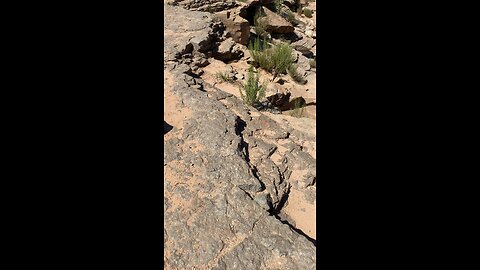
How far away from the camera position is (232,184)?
2180mm

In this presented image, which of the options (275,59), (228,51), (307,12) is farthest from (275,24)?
(307,12)

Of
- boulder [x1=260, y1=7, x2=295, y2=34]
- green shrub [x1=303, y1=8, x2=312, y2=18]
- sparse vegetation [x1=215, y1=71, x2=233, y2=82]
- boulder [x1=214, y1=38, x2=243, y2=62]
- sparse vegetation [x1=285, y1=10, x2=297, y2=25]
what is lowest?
green shrub [x1=303, y1=8, x2=312, y2=18]

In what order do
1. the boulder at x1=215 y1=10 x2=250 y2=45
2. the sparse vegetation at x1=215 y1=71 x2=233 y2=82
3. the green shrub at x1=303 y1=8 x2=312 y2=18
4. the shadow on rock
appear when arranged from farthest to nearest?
the green shrub at x1=303 y1=8 x2=312 y2=18 → the boulder at x1=215 y1=10 x2=250 y2=45 → the sparse vegetation at x1=215 y1=71 x2=233 y2=82 → the shadow on rock

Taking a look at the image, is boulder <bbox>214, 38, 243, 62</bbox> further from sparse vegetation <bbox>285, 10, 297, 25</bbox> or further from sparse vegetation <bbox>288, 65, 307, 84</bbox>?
sparse vegetation <bbox>285, 10, 297, 25</bbox>

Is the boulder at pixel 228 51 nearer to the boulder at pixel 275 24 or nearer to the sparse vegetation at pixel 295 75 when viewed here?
the sparse vegetation at pixel 295 75

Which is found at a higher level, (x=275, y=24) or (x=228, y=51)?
(x=228, y=51)

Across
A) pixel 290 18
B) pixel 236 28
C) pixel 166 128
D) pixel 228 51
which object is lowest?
pixel 290 18

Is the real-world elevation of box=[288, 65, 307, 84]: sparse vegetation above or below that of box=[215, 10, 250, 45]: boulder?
below

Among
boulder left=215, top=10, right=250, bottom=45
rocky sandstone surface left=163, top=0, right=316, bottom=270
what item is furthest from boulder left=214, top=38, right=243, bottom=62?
rocky sandstone surface left=163, top=0, right=316, bottom=270

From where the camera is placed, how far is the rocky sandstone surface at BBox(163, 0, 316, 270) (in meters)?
1.71

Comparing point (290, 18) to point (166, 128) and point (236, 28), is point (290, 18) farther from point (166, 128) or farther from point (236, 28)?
point (166, 128)
